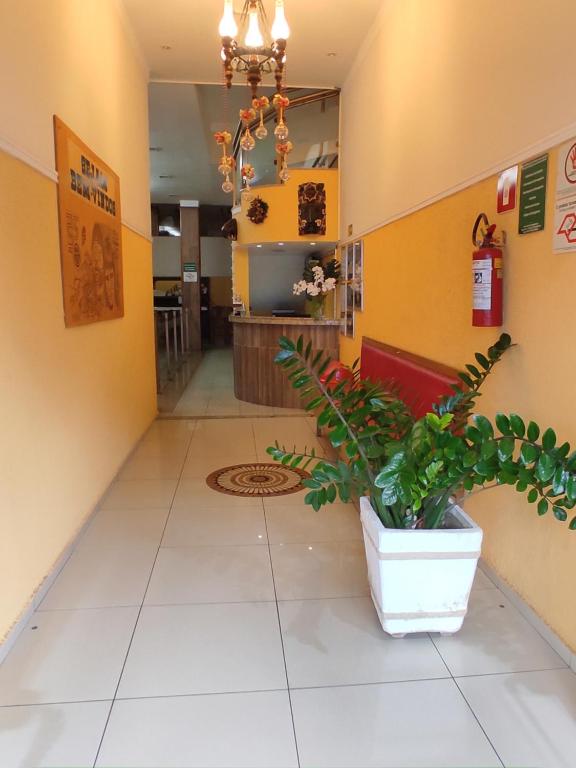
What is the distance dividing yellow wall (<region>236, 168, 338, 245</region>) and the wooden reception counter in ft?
3.43

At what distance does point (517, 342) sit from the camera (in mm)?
2447

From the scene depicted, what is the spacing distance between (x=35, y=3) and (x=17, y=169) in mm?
894

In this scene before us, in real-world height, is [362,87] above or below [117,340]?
above

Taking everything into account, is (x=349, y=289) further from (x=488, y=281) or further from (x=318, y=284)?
(x=488, y=281)

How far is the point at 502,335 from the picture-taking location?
2.42 meters

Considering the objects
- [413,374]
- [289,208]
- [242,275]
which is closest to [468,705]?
[413,374]

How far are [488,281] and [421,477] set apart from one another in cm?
108

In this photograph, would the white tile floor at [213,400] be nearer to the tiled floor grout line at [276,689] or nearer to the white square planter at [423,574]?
the white square planter at [423,574]

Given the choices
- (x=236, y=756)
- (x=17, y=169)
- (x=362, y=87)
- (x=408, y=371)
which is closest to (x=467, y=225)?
(x=408, y=371)

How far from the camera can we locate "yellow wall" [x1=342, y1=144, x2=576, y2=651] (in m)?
2.12

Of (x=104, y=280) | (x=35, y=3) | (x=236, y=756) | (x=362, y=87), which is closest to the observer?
(x=236, y=756)

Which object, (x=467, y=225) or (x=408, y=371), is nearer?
(x=467, y=225)

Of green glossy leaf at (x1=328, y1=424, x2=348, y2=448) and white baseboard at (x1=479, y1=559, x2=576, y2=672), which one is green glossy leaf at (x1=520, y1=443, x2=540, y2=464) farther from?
white baseboard at (x1=479, y1=559, x2=576, y2=672)

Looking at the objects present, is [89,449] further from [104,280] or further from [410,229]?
[410,229]
